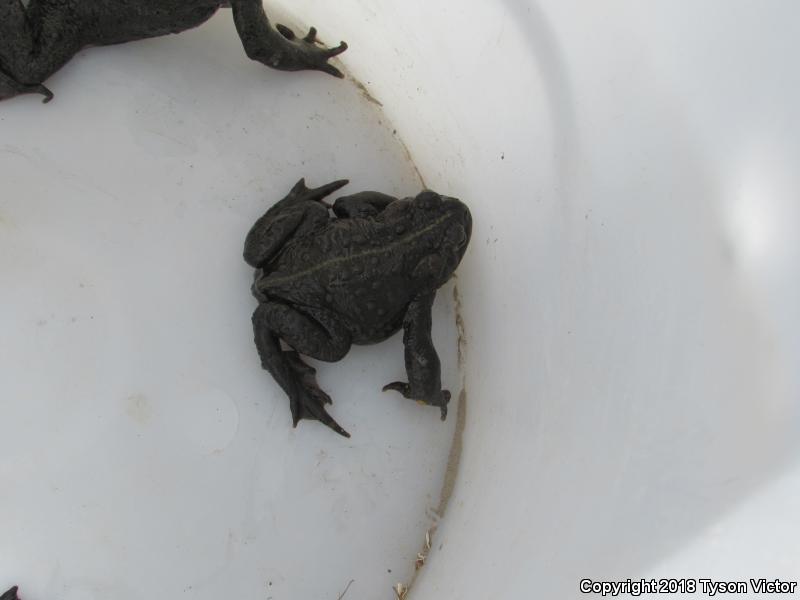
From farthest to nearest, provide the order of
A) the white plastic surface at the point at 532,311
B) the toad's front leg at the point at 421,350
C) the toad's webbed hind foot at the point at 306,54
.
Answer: the toad's webbed hind foot at the point at 306,54
the toad's front leg at the point at 421,350
the white plastic surface at the point at 532,311

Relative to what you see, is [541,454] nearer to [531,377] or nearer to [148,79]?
[531,377]

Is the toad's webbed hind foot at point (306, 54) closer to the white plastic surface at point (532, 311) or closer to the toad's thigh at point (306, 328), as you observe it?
the white plastic surface at point (532, 311)

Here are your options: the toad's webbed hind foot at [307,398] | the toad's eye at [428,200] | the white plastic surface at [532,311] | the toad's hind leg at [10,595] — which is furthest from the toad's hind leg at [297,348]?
the toad's hind leg at [10,595]

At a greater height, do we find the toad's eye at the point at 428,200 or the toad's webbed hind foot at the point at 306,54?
the toad's eye at the point at 428,200

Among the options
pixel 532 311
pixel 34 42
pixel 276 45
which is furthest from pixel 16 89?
pixel 532 311

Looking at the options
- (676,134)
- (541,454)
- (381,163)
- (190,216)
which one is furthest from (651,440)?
(190,216)

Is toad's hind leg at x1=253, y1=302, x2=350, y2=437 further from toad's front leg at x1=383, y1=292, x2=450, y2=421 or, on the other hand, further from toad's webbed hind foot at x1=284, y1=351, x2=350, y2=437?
toad's front leg at x1=383, y1=292, x2=450, y2=421

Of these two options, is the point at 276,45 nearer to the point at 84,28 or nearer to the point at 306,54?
the point at 306,54
